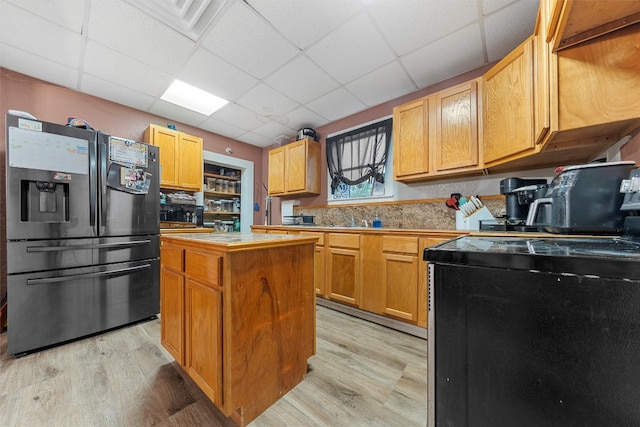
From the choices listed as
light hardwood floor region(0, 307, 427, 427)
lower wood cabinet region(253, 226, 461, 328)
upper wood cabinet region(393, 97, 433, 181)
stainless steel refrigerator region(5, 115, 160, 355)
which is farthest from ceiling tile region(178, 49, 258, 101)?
light hardwood floor region(0, 307, 427, 427)

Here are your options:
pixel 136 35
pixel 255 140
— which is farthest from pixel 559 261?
pixel 255 140

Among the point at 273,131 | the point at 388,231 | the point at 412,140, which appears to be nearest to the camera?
the point at 388,231

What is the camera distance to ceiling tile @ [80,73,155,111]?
259 cm

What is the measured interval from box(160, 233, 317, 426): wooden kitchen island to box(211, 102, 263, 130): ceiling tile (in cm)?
229

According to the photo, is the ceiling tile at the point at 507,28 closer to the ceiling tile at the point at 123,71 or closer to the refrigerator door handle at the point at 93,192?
the ceiling tile at the point at 123,71

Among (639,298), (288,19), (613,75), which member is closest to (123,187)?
Result: (288,19)

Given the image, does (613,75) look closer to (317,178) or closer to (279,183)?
(317,178)

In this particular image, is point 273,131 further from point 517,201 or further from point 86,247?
point 517,201

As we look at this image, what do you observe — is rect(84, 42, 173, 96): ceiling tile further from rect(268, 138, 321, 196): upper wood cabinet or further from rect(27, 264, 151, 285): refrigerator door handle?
rect(27, 264, 151, 285): refrigerator door handle

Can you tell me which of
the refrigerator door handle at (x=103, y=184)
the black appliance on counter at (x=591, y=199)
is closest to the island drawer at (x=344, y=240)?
the black appliance on counter at (x=591, y=199)

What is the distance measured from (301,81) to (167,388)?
113 inches

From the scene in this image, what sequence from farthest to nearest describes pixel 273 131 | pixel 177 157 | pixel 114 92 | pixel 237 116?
pixel 273 131, pixel 237 116, pixel 177 157, pixel 114 92

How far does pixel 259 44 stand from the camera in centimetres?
205

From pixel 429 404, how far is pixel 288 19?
2.41m
